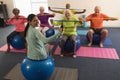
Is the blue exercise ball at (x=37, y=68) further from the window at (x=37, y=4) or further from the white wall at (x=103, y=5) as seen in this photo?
the window at (x=37, y=4)

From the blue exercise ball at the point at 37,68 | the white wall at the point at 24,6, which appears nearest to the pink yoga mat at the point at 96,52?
the blue exercise ball at the point at 37,68

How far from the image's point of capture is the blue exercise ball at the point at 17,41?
14.3ft

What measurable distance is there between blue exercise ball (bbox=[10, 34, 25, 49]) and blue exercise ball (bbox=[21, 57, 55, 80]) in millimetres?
1709

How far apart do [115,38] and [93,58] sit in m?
1.86

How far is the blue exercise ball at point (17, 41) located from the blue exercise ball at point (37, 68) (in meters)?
1.71

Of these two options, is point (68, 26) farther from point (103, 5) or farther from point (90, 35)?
point (103, 5)

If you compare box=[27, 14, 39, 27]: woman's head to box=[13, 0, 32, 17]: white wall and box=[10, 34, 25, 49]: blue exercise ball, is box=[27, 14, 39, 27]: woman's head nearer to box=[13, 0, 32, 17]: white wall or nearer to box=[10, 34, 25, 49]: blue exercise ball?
box=[10, 34, 25, 49]: blue exercise ball

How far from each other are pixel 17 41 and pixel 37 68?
1.93 meters

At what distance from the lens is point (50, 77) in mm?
3031

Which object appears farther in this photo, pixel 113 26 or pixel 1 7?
pixel 1 7

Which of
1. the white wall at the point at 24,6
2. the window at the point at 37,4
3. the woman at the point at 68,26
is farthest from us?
the white wall at the point at 24,6

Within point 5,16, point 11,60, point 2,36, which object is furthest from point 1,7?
point 11,60

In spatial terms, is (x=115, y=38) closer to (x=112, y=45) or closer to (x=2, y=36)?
(x=112, y=45)

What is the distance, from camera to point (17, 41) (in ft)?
14.3
